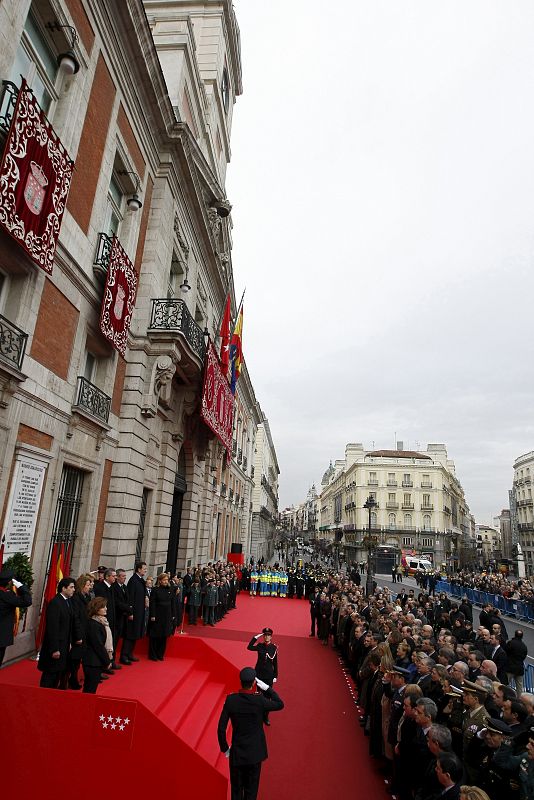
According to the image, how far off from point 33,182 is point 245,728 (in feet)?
26.6

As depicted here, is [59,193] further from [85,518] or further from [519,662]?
[519,662]

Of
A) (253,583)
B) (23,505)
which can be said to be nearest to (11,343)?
(23,505)

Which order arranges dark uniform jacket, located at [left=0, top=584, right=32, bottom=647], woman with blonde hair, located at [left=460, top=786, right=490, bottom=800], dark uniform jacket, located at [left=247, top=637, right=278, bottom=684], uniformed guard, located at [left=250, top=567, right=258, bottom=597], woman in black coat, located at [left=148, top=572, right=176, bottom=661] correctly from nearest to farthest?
woman with blonde hair, located at [left=460, top=786, right=490, bottom=800], dark uniform jacket, located at [left=0, top=584, right=32, bottom=647], dark uniform jacket, located at [left=247, top=637, right=278, bottom=684], woman in black coat, located at [left=148, top=572, right=176, bottom=661], uniformed guard, located at [left=250, top=567, right=258, bottom=597]

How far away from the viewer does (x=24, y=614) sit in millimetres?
8359

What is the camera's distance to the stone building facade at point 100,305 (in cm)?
857

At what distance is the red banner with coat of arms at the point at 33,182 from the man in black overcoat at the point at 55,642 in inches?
207

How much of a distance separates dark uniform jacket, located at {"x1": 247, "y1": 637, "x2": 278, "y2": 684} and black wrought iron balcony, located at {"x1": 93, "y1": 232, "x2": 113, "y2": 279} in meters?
8.31

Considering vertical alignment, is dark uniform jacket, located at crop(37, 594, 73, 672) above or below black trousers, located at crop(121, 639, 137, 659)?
above

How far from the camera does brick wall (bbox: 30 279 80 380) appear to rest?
9084 mm

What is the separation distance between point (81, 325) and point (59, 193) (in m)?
2.93

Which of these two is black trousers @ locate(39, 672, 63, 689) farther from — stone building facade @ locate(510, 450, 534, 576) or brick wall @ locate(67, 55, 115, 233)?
stone building facade @ locate(510, 450, 534, 576)

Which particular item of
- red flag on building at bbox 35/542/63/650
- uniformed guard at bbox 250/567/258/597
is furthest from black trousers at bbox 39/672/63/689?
uniformed guard at bbox 250/567/258/597

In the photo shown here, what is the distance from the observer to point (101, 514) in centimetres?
1205

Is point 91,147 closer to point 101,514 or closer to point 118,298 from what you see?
point 118,298
